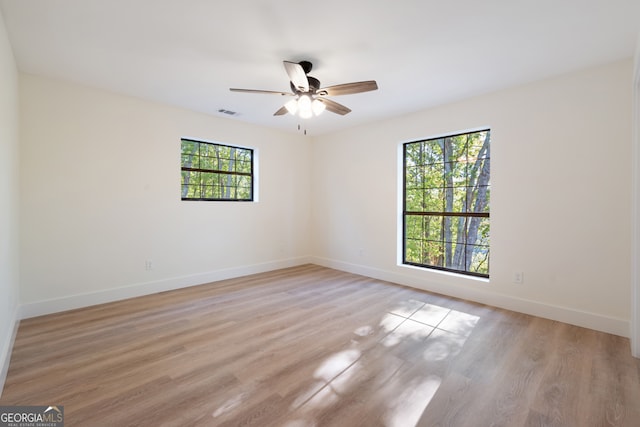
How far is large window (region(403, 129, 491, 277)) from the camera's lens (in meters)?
3.85

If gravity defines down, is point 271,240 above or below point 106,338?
above

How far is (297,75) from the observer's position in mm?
2371

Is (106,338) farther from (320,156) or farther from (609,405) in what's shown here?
(320,156)

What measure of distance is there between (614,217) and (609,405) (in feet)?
5.85

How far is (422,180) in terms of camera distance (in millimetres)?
4371

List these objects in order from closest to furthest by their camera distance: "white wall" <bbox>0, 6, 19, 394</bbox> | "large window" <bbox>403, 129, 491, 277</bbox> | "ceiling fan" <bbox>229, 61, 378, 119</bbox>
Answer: "white wall" <bbox>0, 6, 19, 394</bbox>, "ceiling fan" <bbox>229, 61, 378, 119</bbox>, "large window" <bbox>403, 129, 491, 277</bbox>

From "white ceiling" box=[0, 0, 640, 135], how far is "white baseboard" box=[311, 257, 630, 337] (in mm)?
2414

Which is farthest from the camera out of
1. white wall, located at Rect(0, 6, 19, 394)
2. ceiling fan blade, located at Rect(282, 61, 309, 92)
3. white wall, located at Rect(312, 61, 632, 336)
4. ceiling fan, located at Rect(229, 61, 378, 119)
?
white wall, located at Rect(312, 61, 632, 336)

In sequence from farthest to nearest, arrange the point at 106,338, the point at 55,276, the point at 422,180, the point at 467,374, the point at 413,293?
the point at 422,180, the point at 413,293, the point at 55,276, the point at 106,338, the point at 467,374

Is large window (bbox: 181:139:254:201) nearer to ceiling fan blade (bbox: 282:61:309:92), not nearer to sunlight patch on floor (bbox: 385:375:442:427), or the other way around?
ceiling fan blade (bbox: 282:61:309:92)

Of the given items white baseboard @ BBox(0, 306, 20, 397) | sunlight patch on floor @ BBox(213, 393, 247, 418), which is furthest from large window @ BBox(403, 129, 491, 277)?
white baseboard @ BBox(0, 306, 20, 397)

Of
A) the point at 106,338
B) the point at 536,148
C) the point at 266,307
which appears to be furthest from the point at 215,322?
the point at 536,148

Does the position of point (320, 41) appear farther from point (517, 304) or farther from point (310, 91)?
point (517, 304)

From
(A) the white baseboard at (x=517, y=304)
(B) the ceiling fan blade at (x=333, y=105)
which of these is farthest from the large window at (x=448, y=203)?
(B) the ceiling fan blade at (x=333, y=105)
